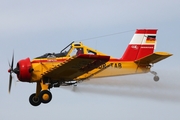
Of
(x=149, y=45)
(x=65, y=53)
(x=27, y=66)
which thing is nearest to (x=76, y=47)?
(x=65, y=53)

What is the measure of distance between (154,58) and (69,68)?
15.0 feet

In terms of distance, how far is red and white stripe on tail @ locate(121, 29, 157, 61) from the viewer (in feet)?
107

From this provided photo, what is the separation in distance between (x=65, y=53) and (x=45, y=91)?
2.15 metres

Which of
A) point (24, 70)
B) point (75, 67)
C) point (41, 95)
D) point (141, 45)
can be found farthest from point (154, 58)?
point (24, 70)

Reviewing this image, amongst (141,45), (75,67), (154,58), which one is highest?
(141,45)

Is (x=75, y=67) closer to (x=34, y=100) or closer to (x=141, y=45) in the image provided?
(x=34, y=100)

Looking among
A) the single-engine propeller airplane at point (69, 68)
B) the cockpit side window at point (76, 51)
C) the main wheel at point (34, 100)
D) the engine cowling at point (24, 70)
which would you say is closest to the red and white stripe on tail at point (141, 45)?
the single-engine propeller airplane at point (69, 68)

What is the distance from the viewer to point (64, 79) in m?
30.4

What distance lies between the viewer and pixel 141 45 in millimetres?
33094

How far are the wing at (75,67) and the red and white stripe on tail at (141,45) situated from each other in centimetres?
341

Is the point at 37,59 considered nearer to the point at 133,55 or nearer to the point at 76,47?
the point at 76,47

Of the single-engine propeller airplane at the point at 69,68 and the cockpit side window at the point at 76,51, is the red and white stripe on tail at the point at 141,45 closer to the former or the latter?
the single-engine propeller airplane at the point at 69,68

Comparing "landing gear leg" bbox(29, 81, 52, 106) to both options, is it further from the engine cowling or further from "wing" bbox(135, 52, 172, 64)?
"wing" bbox(135, 52, 172, 64)

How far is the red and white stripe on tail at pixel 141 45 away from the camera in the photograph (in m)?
32.5
